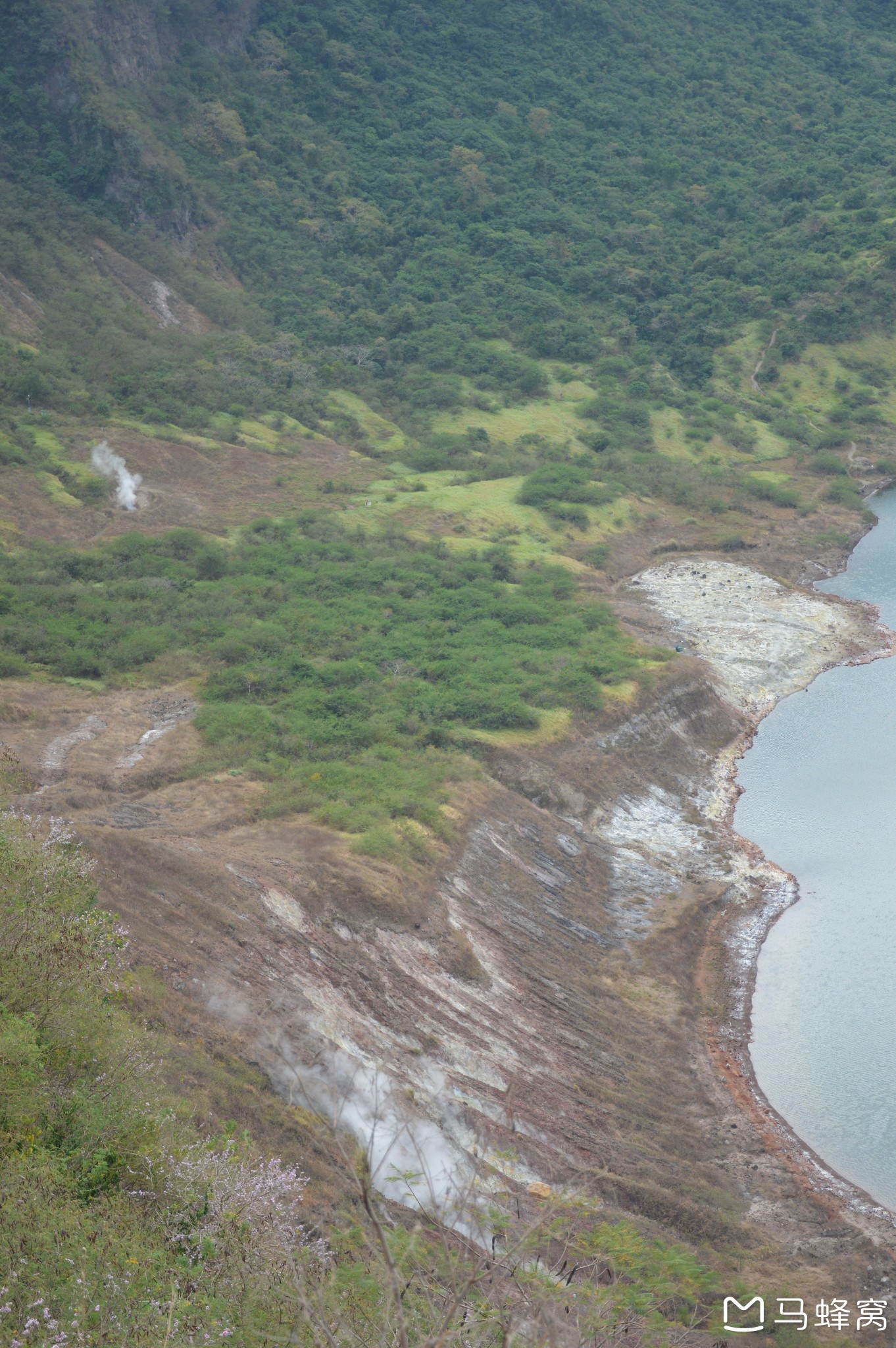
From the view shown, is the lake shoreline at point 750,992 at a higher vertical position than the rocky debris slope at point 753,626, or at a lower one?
lower

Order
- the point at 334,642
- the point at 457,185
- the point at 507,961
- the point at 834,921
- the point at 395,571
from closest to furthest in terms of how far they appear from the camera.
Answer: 1. the point at 507,961
2. the point at 834,921
3. the point at 334,642
4. the point at 395,571
5. the point at 457,185

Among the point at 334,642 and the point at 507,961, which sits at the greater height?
the point at 507,961

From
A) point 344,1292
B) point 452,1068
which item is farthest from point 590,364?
point 344,1292

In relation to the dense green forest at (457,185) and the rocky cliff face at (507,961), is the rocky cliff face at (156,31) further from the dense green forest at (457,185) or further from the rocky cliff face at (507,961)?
the rocky cliff face at (507,961)

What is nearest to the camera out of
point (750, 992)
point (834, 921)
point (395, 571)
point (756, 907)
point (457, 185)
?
point (750, 992)

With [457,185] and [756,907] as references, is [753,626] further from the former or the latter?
[457,185]

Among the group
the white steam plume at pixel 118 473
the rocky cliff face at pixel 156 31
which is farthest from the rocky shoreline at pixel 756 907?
the rocky cliff face at pixel 156 31

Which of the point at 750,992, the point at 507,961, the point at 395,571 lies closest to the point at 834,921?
the point at 750,992
